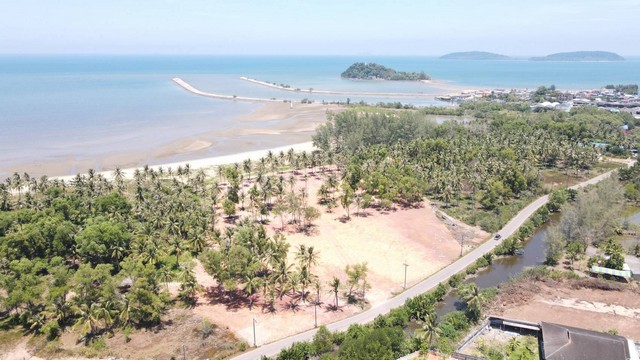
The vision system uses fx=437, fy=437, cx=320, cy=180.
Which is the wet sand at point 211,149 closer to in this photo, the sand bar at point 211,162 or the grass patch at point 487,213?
the sand bar at point 211,162

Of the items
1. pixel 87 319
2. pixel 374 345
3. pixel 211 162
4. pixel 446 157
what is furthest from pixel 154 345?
pixel 446 157

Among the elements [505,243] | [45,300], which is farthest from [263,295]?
[505,243]

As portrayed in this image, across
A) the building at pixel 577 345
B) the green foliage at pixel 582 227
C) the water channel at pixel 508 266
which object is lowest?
the water channel at pixel 508 266

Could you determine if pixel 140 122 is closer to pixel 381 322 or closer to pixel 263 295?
pixel 263 295

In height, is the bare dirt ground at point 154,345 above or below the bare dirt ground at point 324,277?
below

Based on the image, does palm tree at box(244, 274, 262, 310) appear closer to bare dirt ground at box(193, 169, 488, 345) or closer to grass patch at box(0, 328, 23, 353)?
bare dirt ground at box(193, 169, 488, 345)

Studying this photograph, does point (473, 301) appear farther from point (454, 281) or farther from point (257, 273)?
point (257, 273)

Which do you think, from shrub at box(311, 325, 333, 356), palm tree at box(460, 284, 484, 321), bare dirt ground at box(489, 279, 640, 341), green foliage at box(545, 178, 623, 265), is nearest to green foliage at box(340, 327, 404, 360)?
shrub at box(311, 325, 333, 356)

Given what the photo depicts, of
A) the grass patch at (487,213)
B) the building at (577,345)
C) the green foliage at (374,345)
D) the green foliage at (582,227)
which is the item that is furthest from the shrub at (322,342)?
the grass patch at (487,213)
